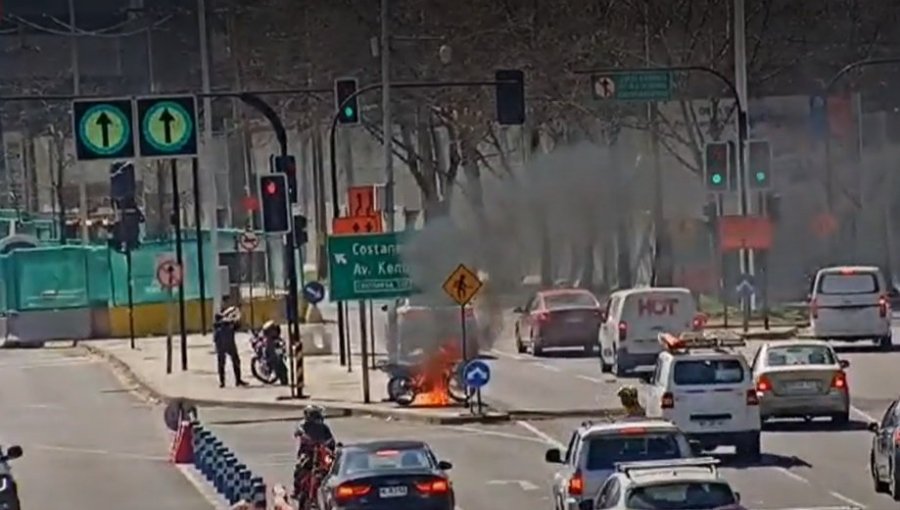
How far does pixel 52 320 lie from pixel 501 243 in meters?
23.9

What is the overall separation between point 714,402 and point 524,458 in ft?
11.0

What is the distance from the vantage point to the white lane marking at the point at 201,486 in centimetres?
3039

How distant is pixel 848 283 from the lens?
174 feet

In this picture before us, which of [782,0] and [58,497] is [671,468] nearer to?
[58,497]

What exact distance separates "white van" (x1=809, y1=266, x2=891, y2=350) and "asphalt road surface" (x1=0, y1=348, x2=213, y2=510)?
1536 centimetres

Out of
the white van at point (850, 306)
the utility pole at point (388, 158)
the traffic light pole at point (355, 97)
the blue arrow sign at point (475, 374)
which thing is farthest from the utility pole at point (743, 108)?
the blue arrow sign at point (475, 374)

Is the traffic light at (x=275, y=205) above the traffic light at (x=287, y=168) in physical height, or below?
below

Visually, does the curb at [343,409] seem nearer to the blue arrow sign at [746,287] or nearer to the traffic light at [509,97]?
the traffic light at [509,97]

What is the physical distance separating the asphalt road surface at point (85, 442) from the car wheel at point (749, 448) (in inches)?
293

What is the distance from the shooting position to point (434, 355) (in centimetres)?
4447

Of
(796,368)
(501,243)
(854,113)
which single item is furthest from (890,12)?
(796,368)

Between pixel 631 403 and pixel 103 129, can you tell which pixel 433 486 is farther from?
pixel 103 129

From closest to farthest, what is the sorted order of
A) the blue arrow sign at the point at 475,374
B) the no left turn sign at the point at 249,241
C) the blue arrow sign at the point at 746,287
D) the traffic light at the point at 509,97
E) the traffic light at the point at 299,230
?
the blue arrow sign at the point at 475,374 < the traffic light at the point at 509,97 < the traffic light at the point at 299,230 < the blue arrow sign at the point at 746,287 < the no left turn sign at the point at 249,241

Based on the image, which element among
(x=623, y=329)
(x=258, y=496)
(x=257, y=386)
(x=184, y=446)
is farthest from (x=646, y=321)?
(x=258, y=496)
